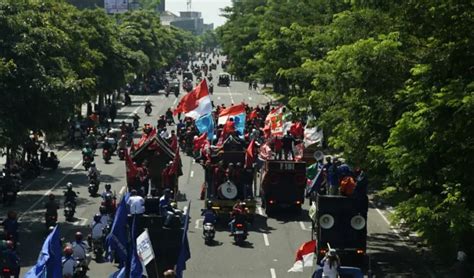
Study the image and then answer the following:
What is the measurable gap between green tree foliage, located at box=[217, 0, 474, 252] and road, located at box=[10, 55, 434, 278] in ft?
11.7

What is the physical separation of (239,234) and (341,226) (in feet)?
17.2

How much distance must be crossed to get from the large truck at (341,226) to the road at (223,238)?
1.33 meters

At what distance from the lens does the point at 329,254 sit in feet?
75.5

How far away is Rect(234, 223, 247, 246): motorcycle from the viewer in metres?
31.9

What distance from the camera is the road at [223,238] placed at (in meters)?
28.5

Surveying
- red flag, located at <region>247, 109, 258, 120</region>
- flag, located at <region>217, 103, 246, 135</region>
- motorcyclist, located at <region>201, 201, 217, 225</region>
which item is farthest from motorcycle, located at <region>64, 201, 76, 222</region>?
red flag, located at <region>247, 109, 258, 120</region>

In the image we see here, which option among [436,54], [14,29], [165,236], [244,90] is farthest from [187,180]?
[244,90]

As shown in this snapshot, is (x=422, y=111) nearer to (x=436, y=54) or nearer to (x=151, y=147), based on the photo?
(x=436, y=54)

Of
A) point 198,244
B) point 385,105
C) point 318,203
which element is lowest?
point 198,244

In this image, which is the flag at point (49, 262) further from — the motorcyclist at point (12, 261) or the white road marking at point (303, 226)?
the white road marking at point (303, 226)

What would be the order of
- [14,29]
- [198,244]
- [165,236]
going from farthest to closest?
[14,29]
[198,244]
[165,236]

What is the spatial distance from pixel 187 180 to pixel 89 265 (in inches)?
683

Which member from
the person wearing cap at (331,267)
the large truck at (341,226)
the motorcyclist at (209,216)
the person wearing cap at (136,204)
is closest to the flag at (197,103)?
the motorcyclist at (209,216)

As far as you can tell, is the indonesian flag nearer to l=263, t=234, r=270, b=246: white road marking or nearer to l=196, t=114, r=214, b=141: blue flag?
l=196, t=114, r=214, b=141: blue flag
